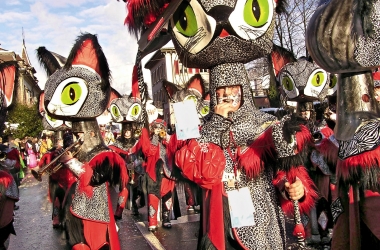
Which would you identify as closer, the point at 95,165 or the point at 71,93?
the point at 95,165

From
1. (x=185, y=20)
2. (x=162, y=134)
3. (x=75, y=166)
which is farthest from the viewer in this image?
(x=162, y=134)

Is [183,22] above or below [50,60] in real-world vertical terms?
below

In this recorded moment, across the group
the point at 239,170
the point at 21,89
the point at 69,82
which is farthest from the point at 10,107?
the point at 239,170

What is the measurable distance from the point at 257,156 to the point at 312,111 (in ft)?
13.3

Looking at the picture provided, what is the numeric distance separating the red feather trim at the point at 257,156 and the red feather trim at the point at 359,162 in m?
0.48

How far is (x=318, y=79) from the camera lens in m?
6.06

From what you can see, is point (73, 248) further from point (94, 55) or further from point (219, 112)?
point (219, 112)

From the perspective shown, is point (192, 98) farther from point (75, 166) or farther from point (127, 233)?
point (127, 233)

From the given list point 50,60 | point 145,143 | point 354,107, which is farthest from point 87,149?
point 354,107

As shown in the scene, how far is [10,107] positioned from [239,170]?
298 cm

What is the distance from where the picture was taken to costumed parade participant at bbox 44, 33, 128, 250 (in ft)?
12.5

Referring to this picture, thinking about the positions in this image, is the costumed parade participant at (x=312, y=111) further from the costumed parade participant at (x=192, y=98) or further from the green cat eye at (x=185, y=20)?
the green cat eye at (x=185, y=20)

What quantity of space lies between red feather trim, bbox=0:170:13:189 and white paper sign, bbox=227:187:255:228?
279 centimetres

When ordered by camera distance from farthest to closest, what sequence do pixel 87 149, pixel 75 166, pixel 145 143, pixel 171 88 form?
pixel 145 143 < pixel 171 88 < pixel 87 149 < pixel 75 166
